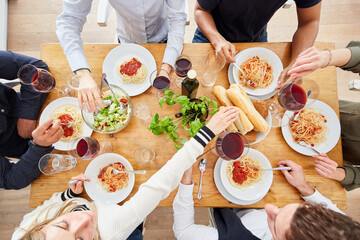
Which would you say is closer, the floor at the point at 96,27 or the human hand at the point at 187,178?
the human hand at the point at 187,178

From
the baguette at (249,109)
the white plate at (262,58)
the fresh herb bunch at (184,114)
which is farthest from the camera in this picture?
the white plate at (262,58)

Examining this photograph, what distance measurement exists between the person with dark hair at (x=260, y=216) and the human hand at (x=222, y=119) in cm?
34

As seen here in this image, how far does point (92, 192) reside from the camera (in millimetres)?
1319

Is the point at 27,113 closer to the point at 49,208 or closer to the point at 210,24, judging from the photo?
the point at 49,208

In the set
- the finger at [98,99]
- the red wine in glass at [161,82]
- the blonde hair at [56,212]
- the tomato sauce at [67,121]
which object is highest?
the red wine in glass at [161,82]

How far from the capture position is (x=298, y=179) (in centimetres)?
131

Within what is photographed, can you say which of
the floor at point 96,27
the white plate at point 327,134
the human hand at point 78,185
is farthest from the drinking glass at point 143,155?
the floor at point 96,27

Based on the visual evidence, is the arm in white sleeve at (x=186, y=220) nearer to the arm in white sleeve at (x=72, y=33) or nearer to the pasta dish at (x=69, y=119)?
the pasta dish at (x=69, y=119)

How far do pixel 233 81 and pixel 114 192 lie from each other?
3.57 feet

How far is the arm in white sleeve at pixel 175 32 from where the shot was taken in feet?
4.83

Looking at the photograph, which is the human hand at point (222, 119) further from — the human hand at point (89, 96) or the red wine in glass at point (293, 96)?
the human hand at point (89, 96)

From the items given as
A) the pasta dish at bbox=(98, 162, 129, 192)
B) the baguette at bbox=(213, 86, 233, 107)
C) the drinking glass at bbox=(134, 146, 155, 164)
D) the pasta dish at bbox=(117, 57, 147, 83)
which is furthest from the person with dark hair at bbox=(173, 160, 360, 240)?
the pasta dish at bbox=(117, 57, 147, 83)

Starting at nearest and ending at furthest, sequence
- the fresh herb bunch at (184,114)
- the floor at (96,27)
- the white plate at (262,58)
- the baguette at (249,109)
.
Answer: the fresh herb bunch at (184,114) → the baguette at (249,109) → the white plate at (262,58) → the floor at (96,27)

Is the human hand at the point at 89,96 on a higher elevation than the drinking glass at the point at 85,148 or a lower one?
higher
